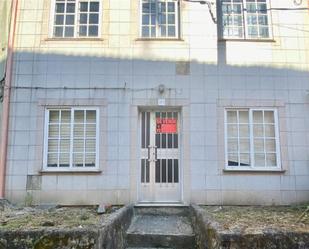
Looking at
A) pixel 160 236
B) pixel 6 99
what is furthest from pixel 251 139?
pixel 6 99

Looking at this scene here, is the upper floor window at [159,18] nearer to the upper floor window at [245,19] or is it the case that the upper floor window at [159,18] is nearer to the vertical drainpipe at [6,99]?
the upper floor window at [245,19]

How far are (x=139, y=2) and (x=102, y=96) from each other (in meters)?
2.58

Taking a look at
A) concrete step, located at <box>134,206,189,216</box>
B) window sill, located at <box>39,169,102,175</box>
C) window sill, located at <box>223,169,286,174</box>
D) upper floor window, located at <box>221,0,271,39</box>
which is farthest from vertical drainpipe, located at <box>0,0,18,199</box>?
upper floor window, located at <box>221,0,271,39</box>

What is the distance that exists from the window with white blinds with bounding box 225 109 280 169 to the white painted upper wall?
1.26m

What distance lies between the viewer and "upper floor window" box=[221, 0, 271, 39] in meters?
8.79

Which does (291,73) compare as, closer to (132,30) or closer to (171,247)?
(132,30)

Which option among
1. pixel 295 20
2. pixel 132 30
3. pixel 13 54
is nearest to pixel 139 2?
pixel 132 30

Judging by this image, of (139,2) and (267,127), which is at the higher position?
(139,2)

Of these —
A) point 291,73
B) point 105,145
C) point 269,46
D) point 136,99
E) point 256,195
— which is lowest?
point 256,195

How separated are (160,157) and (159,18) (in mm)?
3447

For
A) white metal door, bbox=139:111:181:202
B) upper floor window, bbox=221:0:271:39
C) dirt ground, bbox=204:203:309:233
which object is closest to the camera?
dirt ground, bbox=204:203:309:233

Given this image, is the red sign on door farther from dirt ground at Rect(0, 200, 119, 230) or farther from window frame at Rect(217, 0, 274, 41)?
window frame at Rect(217, 0, 274, 41)

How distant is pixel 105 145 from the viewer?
8.09m

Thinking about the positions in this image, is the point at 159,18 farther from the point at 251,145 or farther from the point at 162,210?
the point at 162,210
